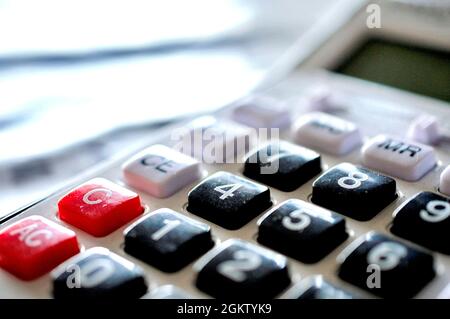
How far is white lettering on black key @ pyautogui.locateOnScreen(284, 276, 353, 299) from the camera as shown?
286 millimetres

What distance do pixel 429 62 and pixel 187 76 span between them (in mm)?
187

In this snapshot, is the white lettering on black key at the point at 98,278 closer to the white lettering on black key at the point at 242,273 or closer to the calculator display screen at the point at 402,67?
the white lettering on black key at the point at 242,273

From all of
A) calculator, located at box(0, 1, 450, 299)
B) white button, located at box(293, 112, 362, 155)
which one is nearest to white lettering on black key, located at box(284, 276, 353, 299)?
calculator, located at box(0, 1, 450, 299)

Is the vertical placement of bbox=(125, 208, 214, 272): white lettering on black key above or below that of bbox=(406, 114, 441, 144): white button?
above

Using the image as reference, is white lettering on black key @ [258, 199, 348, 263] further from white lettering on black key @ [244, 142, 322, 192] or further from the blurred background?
the blurred background

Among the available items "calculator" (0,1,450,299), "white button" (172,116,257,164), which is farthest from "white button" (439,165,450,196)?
"white button" (172,116,257,164)

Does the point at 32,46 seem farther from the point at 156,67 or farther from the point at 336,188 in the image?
the point at 336,188

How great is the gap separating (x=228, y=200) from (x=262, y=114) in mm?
93

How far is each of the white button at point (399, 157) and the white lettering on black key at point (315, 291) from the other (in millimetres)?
89

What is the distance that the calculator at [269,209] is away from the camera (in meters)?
0.30

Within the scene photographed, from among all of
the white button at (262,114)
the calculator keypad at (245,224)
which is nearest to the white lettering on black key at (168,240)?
the calculator keypad at (245,224)

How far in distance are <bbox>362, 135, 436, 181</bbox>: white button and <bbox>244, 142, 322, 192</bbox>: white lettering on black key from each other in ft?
0.09

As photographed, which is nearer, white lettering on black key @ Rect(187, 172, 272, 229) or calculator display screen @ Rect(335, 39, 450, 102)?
white lettering on black key @ Rect(187, 172, 272, 229)

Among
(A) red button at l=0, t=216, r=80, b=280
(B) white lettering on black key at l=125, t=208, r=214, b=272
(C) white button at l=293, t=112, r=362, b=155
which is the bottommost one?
(C) white button at l=293, t=112, r=362, b=155
